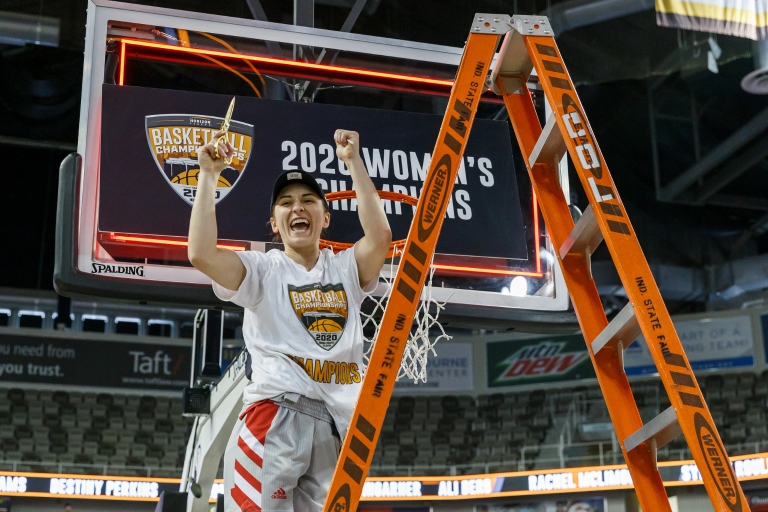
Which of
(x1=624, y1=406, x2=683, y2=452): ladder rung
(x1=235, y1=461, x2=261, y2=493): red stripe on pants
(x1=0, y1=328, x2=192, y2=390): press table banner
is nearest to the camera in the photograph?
(x1=624, y1=406, x2=683, y2=452): ladder rung

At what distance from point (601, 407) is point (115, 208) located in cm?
1629

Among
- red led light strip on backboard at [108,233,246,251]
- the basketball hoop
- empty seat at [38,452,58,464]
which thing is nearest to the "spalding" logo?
red led light strip on backboard at [108,233,246,251]

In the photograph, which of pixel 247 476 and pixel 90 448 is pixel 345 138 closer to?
pixel 247 476

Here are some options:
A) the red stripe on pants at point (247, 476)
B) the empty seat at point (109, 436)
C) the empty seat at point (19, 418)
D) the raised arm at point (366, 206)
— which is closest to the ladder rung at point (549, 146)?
the raised arm at point (366, 206)

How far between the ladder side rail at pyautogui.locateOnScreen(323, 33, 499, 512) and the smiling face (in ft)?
1.27

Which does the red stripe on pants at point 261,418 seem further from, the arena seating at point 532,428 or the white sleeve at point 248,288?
the arena seating at point 532,428

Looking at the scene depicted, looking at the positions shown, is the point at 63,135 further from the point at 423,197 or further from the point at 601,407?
the point at 423,197

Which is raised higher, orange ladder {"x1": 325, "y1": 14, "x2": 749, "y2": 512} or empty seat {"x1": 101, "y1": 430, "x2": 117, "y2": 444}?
empty seat {"x1": 101, "y1": 430, "x2": 117, "y2": 444}

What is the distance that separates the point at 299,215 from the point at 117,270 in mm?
1603

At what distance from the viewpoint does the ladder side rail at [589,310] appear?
2.78m

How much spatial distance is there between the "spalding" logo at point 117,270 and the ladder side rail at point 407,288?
1926 millimetres

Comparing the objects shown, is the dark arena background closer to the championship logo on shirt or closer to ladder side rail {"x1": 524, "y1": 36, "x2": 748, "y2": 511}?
ladder side rail {"x1": 524, "y1": 36, "x2": 748, "y2": 511}

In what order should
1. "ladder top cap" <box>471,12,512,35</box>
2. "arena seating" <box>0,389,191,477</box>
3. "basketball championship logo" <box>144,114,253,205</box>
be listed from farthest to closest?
"arena seating" <box>0,389,191,477</box> < "basketball championship logo" <box>144,114,253,205</box> < "ladder top cap" <box>471,12,512,35</box>

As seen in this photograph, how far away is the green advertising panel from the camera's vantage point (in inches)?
796
